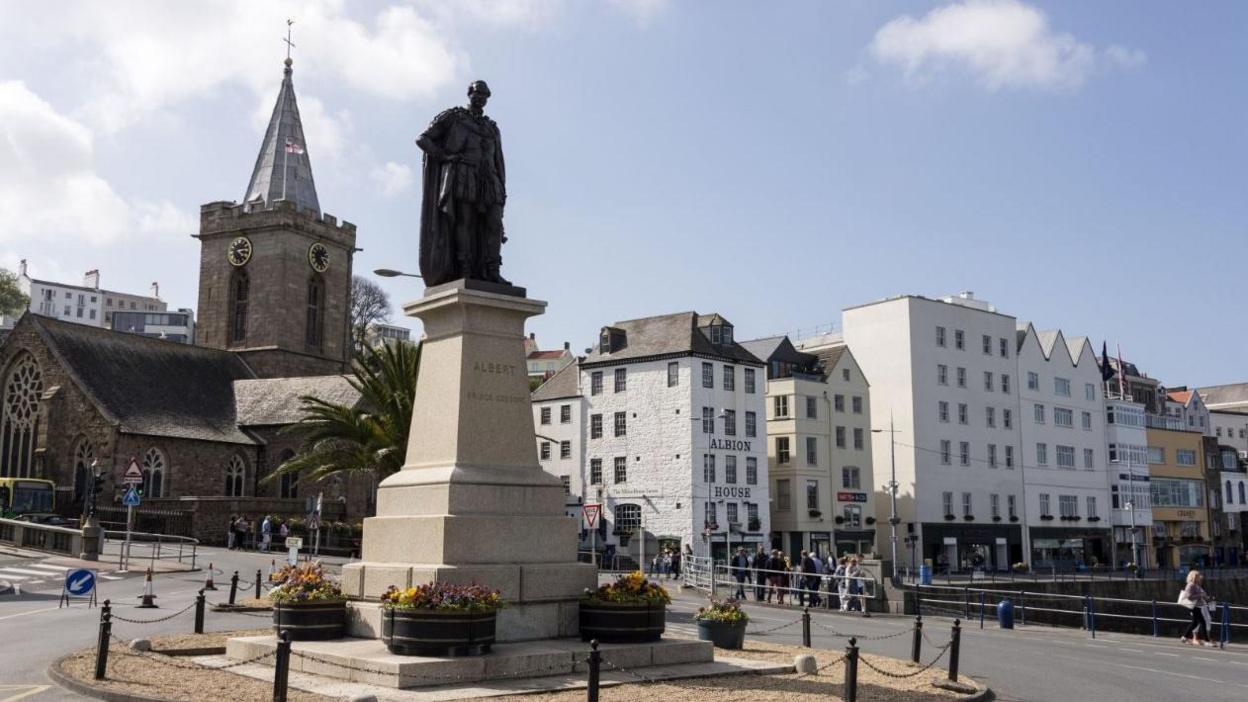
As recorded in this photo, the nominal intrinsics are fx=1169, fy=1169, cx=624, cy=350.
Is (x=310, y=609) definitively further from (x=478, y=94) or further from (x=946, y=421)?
(x=946, y=421)

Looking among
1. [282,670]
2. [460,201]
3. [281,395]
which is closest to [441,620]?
[282,670]

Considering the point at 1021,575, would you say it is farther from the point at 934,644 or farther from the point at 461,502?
the point at 461,502

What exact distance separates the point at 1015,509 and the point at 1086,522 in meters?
8.12

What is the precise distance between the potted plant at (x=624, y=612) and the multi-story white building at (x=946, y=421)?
172ft

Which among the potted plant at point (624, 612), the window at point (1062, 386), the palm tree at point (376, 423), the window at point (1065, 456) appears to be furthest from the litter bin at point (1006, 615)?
the window at point (1062, 386)

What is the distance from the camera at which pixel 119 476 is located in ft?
176

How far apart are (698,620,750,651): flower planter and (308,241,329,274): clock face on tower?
62.0 metres

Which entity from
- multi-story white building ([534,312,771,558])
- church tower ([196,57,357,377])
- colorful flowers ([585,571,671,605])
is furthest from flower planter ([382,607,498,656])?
church tower ([196,57,357,377])

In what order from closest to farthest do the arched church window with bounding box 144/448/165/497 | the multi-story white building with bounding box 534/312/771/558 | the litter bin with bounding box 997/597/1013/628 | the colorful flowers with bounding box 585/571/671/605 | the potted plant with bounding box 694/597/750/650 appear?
1. the colorful flowers with bounding box 585/571/671/605
2. the potted plant with bounding box 694/597/750/650
3. the litter bin with bounding box 997/597/1013/628
4. the arched church window with bounding box 144/448/165/497
5. the multi-story white building with bounding box 534/312/771/558

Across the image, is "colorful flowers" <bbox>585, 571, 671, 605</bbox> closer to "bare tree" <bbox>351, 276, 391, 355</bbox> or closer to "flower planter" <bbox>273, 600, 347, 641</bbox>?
"flower planter" <bbox>273, 600, 347, 641</bbox>

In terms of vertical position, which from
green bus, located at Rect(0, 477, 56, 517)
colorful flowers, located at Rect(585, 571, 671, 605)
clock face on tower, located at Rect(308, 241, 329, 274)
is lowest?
colorful flowers, located at Rect(585, 571, 671, 605)

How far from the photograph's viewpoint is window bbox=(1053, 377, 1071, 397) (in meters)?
76.2

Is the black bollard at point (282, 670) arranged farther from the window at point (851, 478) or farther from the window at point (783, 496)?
the window at point (851, 478)

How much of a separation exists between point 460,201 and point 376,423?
49.0 ft
